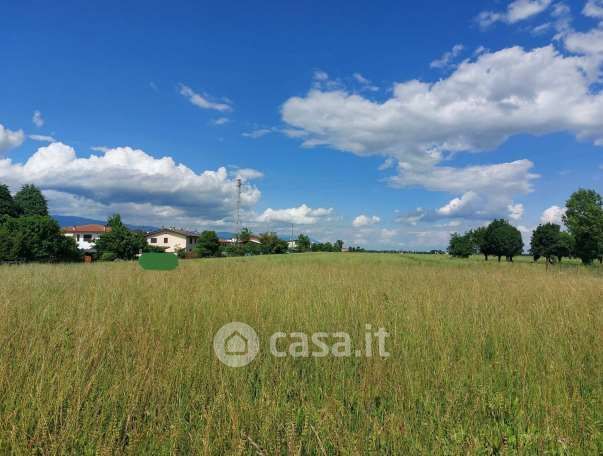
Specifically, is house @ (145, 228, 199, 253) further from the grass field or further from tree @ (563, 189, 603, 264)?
the grass field

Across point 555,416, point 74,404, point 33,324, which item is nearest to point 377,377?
point 555,416

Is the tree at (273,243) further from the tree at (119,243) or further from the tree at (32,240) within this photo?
the tree at (32,240)

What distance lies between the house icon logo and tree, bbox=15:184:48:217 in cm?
6574

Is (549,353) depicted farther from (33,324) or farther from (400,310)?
(33,324)

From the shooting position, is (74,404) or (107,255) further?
(107,255)

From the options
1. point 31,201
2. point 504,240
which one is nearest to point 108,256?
point 31,201

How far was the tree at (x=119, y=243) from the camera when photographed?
1953 inches

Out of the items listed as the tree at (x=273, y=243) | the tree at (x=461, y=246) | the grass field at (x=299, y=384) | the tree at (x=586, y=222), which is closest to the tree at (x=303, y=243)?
the tree at (x=273, y=243)

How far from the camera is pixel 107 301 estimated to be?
5.40 m

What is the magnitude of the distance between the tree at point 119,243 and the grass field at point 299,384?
5048 cm

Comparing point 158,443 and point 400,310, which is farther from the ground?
point 400,310

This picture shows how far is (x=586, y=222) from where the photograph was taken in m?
40.2

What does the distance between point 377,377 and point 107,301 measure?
15.3ft

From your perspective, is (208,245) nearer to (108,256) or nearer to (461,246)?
(108,256)
